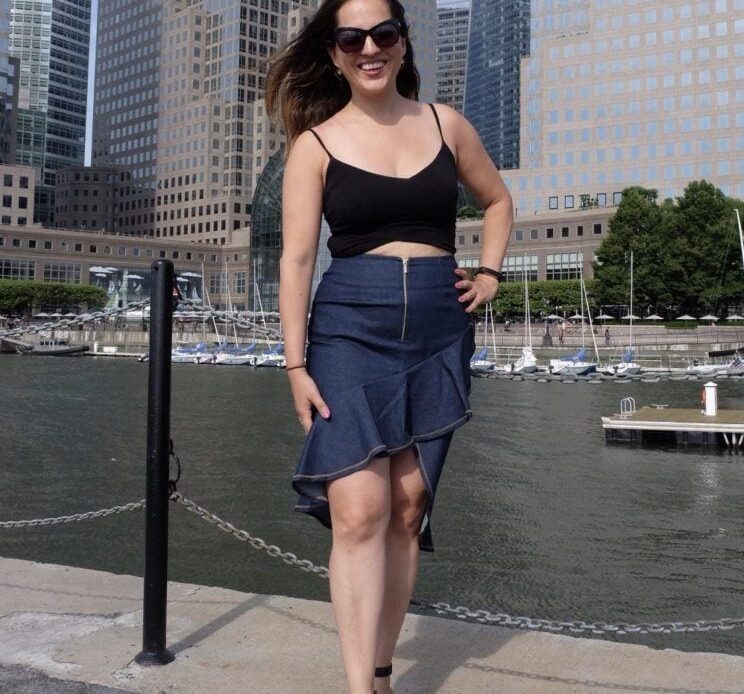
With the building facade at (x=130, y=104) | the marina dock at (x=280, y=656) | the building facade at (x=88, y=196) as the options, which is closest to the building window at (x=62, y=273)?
the building facade at (x=130, y=104)

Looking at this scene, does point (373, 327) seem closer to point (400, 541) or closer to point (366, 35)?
point (400, 541)

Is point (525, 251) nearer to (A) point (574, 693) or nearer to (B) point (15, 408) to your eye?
(B) point (15, 408)

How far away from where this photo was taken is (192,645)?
365 cm

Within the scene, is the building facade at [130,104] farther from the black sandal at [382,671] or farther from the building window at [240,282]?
the black sandal at [382,671]

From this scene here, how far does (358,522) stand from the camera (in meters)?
2.86

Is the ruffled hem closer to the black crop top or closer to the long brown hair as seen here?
the black crop top

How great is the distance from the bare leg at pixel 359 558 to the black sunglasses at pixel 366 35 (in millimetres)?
1535

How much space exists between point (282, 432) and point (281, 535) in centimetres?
1407

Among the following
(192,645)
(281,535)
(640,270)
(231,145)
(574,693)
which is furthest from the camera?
(231,145)

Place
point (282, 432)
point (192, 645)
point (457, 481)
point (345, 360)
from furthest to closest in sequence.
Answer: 1. point (282, 432)
2. point (457, 481)
3. point (192, 645)
4. point (345, 360)

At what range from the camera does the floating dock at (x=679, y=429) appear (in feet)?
73.9

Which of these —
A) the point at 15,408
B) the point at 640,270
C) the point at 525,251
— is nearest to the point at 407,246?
the point at 15,408

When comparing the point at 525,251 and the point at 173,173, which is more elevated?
the point at 173,173

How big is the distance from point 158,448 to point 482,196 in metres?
1.75
